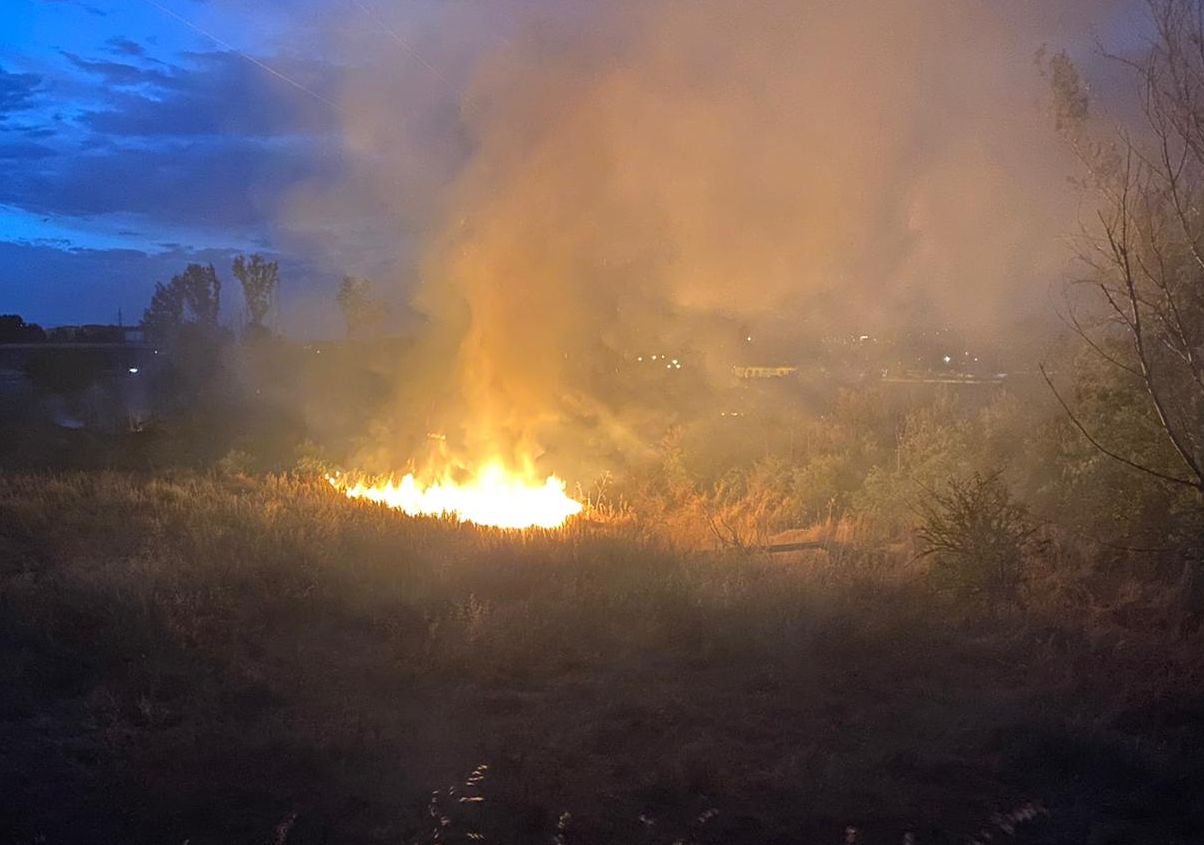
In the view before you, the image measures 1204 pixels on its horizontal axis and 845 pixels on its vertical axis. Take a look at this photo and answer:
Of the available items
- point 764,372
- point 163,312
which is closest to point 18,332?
point 163,312

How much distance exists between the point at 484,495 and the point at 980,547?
792 centimetres

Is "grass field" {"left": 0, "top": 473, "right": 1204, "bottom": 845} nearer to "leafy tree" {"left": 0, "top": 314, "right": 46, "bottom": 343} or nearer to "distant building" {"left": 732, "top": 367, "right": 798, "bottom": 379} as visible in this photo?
"distant building" {"left": 732, "top": 367, "right": 798, "bottom": 379}

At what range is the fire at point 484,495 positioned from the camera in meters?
14.4

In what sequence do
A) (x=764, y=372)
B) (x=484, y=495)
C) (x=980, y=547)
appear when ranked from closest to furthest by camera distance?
(x=980, y=547) < (x=484, y=495) < (x=764, y=372)

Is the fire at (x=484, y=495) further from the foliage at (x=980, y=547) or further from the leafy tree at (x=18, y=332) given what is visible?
the leafy tree at (x=18, y=332)

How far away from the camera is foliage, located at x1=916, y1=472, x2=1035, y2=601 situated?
9297 mm

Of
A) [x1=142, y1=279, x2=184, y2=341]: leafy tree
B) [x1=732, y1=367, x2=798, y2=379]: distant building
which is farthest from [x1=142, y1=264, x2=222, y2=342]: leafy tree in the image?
[x1=732, y1=367, x2=798, y2=379]: distant building

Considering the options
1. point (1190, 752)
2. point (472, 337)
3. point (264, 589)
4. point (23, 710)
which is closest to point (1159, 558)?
point (1190, 752)

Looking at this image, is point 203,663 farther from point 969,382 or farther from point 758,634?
point 969,382

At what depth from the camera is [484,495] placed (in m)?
15.3

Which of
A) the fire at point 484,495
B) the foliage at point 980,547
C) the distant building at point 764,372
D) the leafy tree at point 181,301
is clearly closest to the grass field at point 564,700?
the foliage at point 980,547

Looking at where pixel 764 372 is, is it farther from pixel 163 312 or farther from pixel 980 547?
pixel 163 312

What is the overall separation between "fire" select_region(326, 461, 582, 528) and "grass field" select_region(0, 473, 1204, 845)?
363cm

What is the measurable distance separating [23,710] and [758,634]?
511 cm
